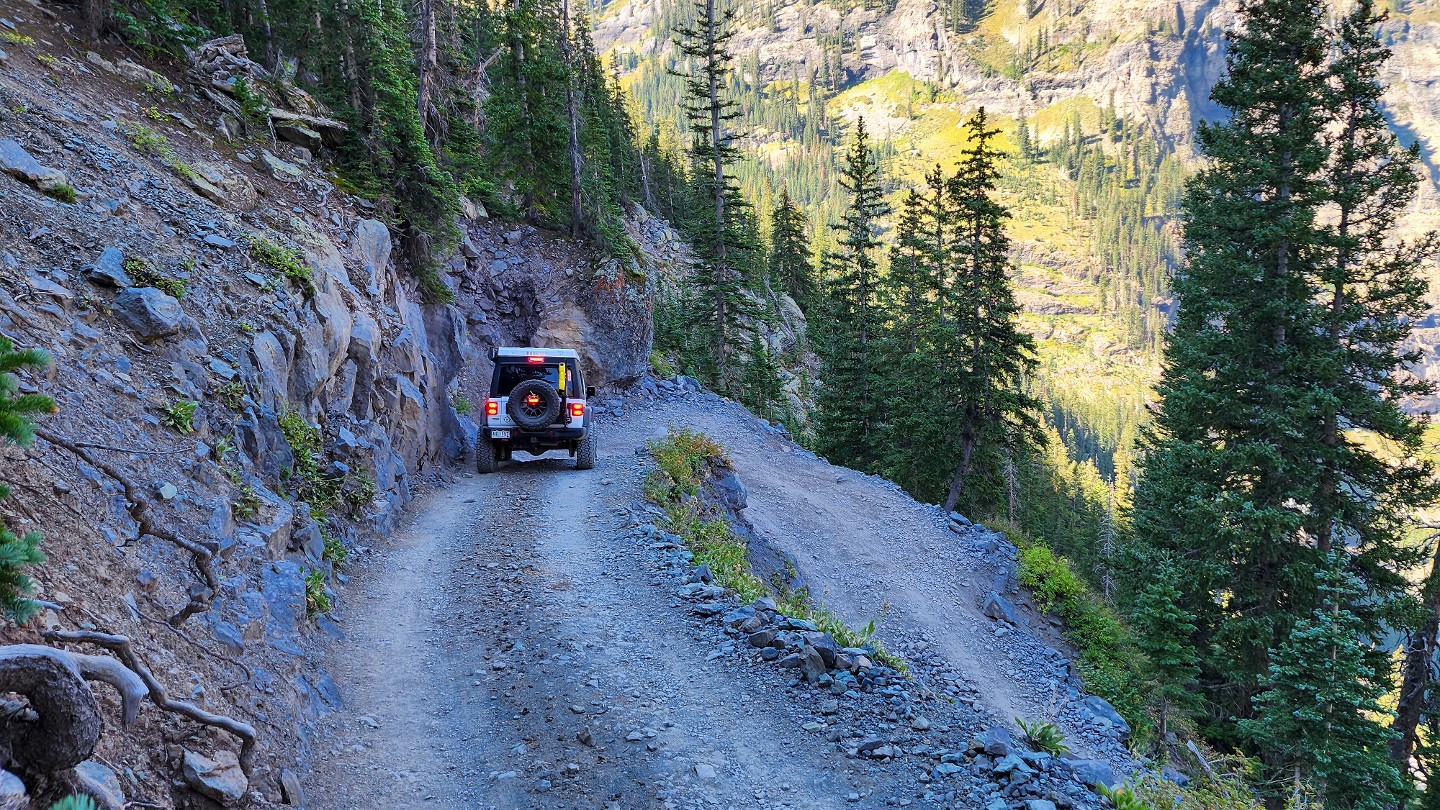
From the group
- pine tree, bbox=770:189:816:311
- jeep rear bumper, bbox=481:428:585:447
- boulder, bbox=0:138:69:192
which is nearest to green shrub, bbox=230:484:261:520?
boulder, bbox=0:138:69:192

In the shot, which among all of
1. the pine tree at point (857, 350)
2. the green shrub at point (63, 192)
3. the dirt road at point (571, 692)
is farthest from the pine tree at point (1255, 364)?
the green shrub at point (63, 192)

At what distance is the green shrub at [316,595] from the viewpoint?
26.9ft

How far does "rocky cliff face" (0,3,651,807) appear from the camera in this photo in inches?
215

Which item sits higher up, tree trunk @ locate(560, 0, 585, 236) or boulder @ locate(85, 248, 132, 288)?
tree trunk @ locate(560, 0, 585, 236)

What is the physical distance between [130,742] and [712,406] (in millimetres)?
24998

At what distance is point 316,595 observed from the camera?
330 inches

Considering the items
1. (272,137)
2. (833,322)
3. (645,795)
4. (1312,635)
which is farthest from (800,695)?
(833,322)

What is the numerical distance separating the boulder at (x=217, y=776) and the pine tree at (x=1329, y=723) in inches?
625

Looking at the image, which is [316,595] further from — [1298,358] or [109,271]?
[1298,358]

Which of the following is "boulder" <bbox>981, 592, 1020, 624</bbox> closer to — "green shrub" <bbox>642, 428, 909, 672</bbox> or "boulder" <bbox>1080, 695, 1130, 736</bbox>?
"boulder" <bbox>1080, 695, 1130, 736</bbox>

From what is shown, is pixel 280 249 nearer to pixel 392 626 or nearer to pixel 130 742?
pixel 392 626

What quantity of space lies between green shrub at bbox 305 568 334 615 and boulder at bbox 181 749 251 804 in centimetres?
352

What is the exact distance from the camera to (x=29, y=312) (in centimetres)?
723

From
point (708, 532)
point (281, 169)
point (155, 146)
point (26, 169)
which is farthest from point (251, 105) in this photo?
point (708, 532)
